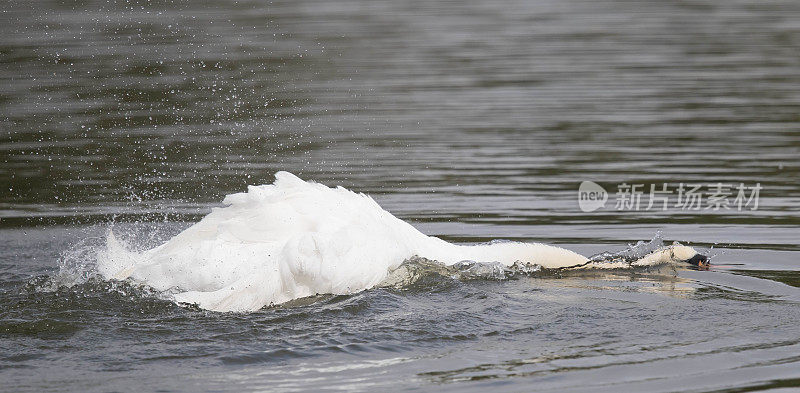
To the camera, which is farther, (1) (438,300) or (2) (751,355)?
(1) (438,300)

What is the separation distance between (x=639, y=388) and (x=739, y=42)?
1759cm

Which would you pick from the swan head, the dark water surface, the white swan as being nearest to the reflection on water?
the dark water surface

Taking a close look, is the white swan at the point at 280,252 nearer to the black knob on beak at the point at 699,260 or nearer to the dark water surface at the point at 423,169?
the dark water surface at the point at 423,169

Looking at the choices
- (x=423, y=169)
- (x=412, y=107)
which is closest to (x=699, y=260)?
(x=423, y=169)

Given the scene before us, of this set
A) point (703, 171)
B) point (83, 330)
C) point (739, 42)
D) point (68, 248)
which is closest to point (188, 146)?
point (68, 248)

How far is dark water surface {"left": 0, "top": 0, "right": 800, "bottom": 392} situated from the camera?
7.36 m

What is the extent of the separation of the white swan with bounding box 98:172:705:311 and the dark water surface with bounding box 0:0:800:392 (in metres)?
0.17

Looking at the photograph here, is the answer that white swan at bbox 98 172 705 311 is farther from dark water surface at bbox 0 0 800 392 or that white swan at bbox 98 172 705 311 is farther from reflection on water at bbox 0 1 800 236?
reflection on water at bbox 0 1 800 236

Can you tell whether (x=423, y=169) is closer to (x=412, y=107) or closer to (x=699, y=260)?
(x=412, y=107)

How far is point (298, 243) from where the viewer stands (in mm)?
8562

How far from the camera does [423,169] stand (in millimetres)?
14109

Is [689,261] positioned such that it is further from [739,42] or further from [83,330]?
[739,42]

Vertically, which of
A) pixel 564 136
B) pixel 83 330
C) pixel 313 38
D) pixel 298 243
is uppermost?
pixel 313 38

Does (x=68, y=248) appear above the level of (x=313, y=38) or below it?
below
